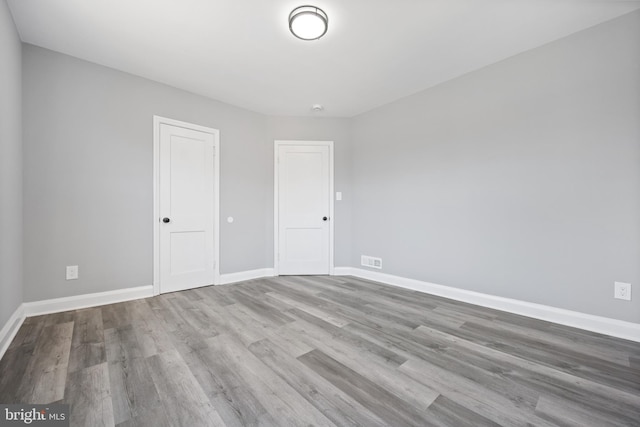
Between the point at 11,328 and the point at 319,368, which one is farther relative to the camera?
the point at 11,328

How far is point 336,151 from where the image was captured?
14.2 ft

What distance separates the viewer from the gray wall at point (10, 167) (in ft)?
6.37

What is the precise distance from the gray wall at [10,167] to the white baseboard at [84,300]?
0.17m

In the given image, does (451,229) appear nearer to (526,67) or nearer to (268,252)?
(526,67)

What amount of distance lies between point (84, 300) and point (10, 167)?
1434mm

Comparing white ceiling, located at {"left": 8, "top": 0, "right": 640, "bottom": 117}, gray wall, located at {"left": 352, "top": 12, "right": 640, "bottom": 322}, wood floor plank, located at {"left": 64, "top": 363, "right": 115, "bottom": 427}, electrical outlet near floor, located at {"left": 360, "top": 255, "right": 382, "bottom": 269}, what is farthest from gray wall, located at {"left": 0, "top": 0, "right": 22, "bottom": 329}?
gray wall, located at {"left": 352, "top": 12, "right": 640, "bottom": 322}

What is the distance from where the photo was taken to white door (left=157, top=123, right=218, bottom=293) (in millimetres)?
3270

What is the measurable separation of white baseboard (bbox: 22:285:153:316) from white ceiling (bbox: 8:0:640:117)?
8.18 feet

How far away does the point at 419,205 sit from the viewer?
3.48m

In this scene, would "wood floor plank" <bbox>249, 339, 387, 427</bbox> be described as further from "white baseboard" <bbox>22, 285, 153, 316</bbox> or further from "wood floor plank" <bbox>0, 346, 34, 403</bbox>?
"white baseboard" <bbox>22, 285, 153, 316</bbox>

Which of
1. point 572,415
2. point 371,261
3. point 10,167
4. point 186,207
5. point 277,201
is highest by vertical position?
point 10,167

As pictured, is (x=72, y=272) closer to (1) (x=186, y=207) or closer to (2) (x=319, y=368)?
(1) (x=186, y=207)

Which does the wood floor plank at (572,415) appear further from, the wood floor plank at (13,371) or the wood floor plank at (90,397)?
the wood floor plank at (13,371)

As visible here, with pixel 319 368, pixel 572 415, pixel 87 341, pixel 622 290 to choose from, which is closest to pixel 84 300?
pixel 87 341
